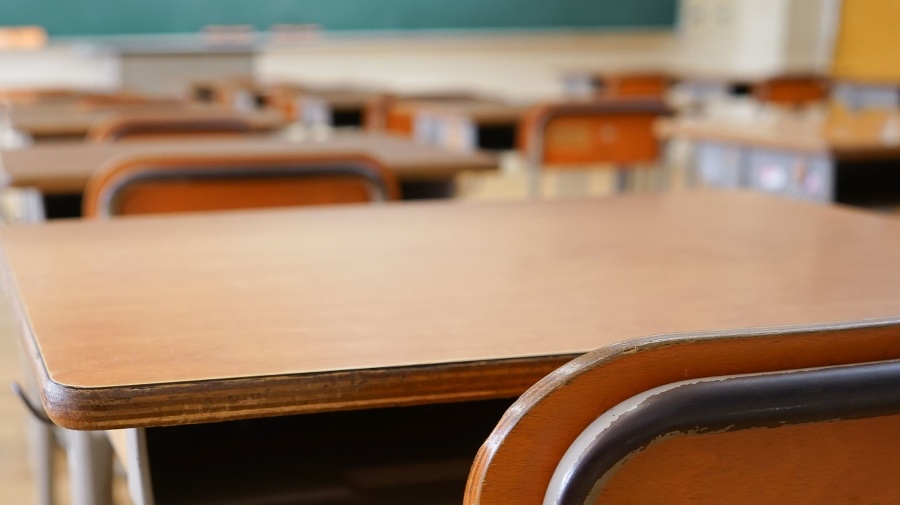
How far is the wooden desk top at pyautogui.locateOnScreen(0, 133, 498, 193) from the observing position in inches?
70.9

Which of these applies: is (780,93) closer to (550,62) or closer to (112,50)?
(550,62)

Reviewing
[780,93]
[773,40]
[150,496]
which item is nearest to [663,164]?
[780,93]

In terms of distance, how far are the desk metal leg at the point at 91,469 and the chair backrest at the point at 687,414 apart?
59cm

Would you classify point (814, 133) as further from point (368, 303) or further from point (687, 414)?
point (687, 414)

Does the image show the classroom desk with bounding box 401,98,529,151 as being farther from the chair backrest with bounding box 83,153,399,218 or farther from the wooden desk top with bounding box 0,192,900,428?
the wooden desk top with bounding box 0,192,900,428

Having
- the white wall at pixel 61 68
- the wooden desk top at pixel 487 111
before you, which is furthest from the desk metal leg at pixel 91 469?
the white wall at pixel 61 68

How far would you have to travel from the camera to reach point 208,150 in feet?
6.49

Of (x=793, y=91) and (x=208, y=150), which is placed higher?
(x=793, y=91)

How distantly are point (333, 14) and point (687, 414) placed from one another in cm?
788

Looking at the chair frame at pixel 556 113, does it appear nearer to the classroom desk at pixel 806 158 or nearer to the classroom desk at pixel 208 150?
the classroom desk at pixel 806 158

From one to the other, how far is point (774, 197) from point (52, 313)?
3.36ft

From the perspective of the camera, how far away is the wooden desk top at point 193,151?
5.91 ft

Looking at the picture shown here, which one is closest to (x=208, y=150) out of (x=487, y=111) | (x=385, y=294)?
(x=385, y=294)

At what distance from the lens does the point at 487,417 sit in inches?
38.7
